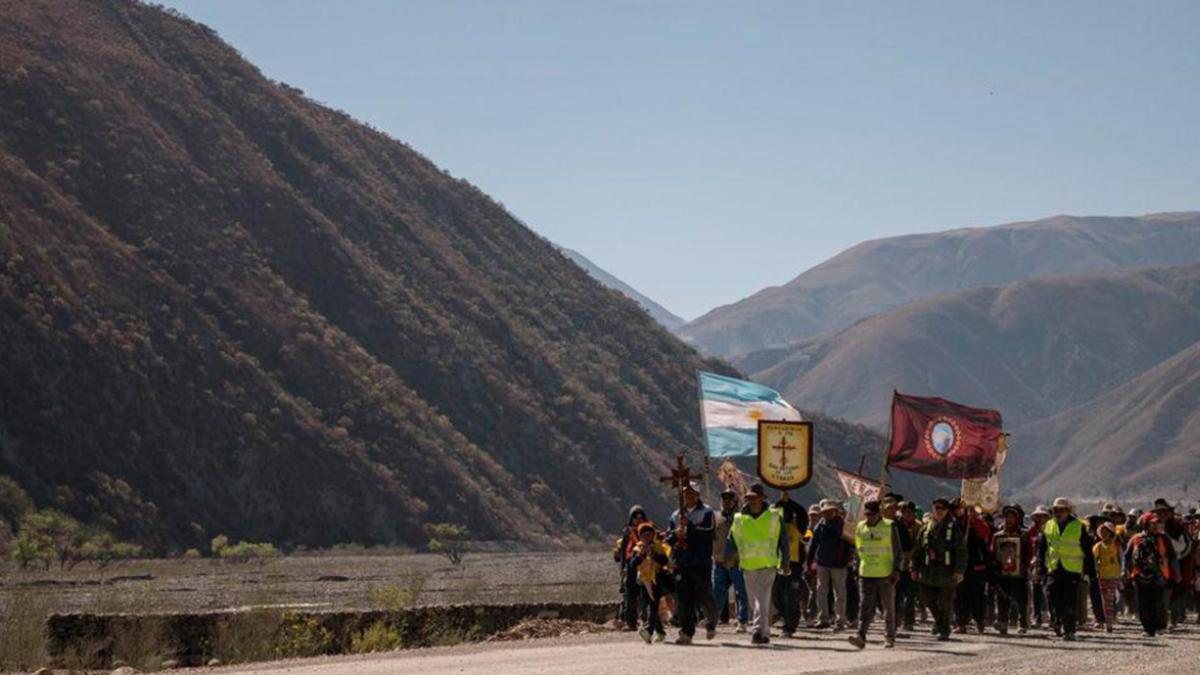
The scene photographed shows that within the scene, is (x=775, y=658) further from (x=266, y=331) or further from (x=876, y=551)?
(x=266, y=331)

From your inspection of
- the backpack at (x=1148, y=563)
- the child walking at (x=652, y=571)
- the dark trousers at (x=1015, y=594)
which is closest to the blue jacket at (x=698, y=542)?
the child walking at (x=652, y=571)

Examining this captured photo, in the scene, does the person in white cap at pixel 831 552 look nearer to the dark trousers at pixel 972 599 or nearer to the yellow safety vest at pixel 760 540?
the yellow safety vest at pixel 760 540

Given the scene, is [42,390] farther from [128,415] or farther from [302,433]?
[302,433]

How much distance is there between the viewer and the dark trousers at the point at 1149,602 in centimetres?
2262

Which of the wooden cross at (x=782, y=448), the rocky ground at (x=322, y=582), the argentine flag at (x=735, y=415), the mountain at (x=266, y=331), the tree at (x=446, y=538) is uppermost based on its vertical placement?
the mountain at (x=266, y=331)

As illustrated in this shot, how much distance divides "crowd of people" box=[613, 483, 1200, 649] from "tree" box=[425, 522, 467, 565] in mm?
40634

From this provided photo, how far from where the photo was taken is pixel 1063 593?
21828 mm

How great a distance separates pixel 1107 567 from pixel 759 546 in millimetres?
6361

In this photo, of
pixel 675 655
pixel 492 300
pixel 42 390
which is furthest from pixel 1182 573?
pixel 492 300

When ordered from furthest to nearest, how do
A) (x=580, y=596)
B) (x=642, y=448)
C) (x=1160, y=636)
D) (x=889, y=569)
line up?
(x=642, y=448)
(x=580, y=596)
(x=1160, y=636)
(x=889, y=569)

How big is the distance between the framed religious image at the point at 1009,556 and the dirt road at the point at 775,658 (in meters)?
1.63

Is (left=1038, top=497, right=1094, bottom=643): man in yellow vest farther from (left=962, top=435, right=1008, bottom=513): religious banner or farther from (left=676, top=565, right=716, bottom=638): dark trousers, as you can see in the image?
(left=676, top=565, right=716, bottom=638): dark trousers

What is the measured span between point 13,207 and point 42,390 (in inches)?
432

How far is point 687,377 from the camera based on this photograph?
103 meters
